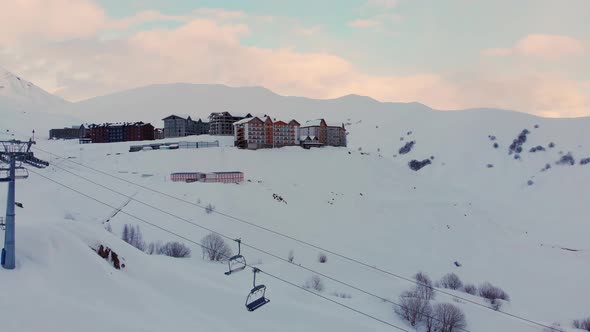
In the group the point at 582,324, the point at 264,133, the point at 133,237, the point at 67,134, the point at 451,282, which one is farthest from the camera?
the point at 67,134

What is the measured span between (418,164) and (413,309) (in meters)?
103

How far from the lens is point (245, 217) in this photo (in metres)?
47.2

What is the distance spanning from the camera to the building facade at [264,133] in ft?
277

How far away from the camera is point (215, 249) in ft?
117

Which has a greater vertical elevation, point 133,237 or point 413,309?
point 133,237

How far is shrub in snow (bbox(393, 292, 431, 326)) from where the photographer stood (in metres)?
27.2

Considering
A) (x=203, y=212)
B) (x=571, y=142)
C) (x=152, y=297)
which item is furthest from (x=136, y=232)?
(x=571, y=142)

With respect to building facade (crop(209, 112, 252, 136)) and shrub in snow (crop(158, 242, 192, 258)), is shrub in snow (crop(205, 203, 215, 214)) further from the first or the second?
building facade (crop(209, 112, 252, 136))

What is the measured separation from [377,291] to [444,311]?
19.1 ft

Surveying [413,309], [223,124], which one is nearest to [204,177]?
[413,309]

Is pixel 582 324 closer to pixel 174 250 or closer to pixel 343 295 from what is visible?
pixel 343 295

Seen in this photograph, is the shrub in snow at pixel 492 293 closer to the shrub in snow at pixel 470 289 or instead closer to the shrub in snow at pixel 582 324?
the shrub in snow at pixel 470 289

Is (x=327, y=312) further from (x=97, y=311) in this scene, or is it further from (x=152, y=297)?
(x=97, y=311)

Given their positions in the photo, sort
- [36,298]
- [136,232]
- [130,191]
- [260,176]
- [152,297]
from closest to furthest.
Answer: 1. [36,298]
2. [152,297]
3. [136,232]
4. [130,191]
5. [260,176]
